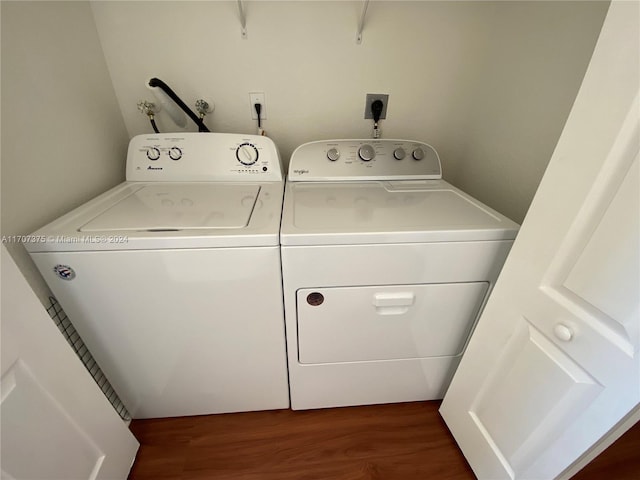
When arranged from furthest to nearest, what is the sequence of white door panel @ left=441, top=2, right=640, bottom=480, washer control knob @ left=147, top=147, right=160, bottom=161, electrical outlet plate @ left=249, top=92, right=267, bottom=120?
electrical outlet plate @ left=249, top=92, right=267, bottom=120 < washer control knob @ left=147, top=147, right=160, bottom=161 < white door panel @ left=441, top=2, right=640, bottom=480

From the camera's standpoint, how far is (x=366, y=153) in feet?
4.07

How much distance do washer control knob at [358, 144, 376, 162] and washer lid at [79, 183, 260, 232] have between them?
49 centimetres

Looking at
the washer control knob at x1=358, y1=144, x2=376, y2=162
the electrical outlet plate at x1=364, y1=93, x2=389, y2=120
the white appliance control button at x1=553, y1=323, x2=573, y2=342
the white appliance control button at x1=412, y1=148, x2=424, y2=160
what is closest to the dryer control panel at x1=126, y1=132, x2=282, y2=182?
the washer control knob at x1=358, y1=144, x2=376, y2=162

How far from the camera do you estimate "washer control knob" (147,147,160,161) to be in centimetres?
120

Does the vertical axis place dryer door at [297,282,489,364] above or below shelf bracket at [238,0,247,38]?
below

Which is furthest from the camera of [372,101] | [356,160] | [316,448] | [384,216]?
[372,101]

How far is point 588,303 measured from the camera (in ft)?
2.00

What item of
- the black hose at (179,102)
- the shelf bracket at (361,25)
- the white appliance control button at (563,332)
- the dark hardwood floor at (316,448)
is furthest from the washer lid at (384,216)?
the dark hardwood floor at (316,448)

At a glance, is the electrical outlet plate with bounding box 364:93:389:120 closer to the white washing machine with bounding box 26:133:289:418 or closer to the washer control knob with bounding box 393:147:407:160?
the washer control knob with bounding box 393:147:407:160

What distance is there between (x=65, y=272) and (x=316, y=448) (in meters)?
1.12

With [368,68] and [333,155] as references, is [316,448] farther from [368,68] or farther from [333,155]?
[368,68]

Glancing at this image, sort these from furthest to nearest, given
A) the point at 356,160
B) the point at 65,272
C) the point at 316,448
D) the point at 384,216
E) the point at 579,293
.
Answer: the point at 356,160 < the point at 316,448 < the point at 384,216 < the point at 65,272 < the point at 579,293

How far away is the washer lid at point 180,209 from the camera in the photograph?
31.8 inches

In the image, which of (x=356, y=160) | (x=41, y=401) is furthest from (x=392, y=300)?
(x=41, y=401)
